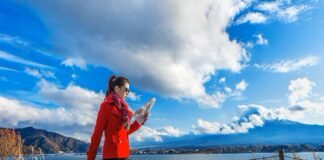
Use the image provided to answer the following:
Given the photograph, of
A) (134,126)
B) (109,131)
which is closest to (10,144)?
(134,126)

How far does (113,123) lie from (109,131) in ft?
0.33

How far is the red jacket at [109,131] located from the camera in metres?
3.65

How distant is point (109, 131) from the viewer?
377cm

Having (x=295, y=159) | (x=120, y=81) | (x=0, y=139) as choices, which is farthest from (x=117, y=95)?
(x=0, y=139)

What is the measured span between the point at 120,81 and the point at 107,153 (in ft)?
2.56

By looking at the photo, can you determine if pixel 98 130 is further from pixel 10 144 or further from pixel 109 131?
pixel 10 144

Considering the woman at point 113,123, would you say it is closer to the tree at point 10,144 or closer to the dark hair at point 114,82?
the dark hair at point 114,82

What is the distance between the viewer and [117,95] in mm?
3832

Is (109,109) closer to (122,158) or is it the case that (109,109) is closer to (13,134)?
(122,158)

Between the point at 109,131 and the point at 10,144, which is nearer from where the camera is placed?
the point at 109,131

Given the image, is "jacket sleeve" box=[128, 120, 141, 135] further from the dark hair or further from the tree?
the tree

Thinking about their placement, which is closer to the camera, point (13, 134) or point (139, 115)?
point (139, 115)

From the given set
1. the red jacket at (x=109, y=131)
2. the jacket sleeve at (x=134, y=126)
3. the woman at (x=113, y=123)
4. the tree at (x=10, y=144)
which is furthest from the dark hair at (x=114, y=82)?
the tree at (x=10, y=144)

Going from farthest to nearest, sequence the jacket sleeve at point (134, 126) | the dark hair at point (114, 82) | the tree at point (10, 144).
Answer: the tree at point (10, 144), the jacket sleeve at point (134, 126), the dark hair at point (114, 82)
